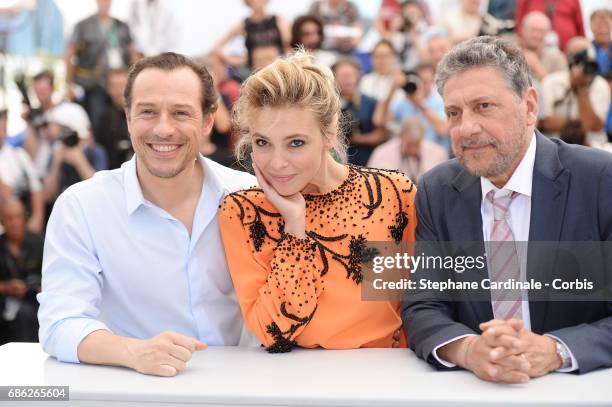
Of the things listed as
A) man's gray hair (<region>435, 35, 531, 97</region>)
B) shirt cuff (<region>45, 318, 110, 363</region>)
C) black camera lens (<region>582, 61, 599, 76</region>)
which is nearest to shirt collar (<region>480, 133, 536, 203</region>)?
man's gray hair (<region>435, 35, 531, 97</region>)

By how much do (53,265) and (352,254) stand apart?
2.93ft

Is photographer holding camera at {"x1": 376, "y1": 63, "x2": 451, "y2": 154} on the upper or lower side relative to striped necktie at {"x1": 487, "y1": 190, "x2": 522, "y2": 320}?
upper

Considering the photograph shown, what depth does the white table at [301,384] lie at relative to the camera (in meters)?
1.78

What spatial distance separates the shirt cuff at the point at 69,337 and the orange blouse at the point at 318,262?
45 centimetres

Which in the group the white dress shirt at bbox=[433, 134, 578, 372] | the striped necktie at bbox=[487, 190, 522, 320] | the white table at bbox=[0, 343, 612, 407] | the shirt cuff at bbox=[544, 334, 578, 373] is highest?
the white dress shirt at bbox=[433, 134, 578, 372]

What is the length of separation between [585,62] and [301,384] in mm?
4138

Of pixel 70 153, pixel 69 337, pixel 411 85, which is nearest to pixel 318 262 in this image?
pixel 69 337

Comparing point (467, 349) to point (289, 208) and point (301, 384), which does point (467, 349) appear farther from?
point (289, 208)

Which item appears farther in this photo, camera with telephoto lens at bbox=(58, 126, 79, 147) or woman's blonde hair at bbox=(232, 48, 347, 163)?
camera with telephoto lens at bbox=(58, 126, 79, 147)

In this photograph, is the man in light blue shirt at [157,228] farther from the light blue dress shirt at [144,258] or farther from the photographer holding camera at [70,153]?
the photographer holding camera at [70,153]

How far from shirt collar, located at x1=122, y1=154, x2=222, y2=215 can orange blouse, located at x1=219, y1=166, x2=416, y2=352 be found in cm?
14

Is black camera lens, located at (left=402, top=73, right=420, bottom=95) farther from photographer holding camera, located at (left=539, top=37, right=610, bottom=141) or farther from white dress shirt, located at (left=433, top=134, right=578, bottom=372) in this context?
white dress shirt, located at (left=433, top=134, right=578, bottom=372)

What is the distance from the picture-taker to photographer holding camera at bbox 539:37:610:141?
204 inches

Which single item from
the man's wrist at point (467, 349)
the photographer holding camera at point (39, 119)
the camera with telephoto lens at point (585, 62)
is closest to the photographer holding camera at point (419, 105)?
the camera with telephoto lens at point (585, 62)
